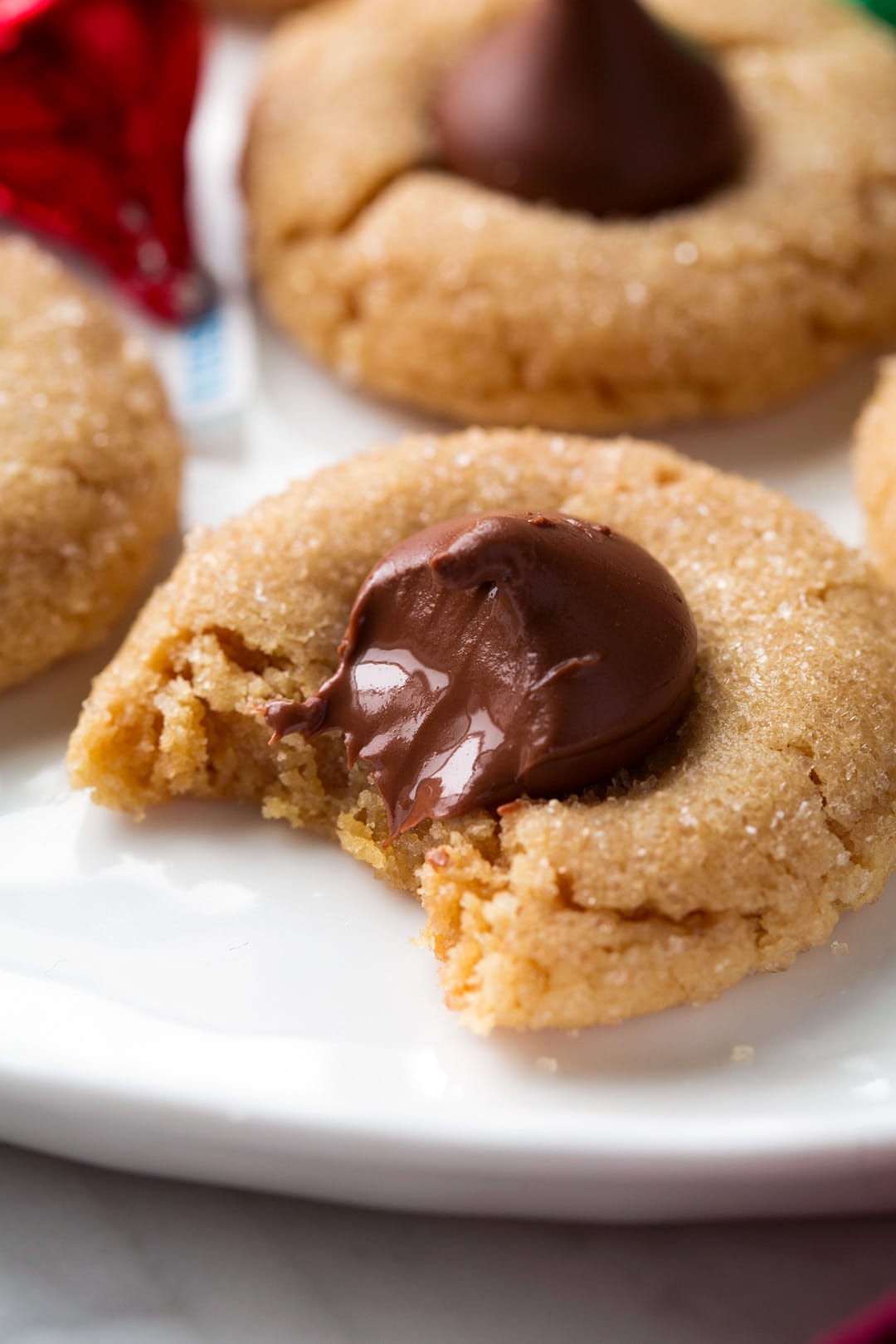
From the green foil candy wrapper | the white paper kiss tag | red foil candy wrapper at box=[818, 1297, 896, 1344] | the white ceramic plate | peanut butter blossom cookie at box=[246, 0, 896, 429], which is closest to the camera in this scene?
red foil candy wrapper at box=[818, 1297, 896, 1344]

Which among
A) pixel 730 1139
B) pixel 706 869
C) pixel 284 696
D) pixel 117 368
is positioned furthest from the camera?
pixel 117 368

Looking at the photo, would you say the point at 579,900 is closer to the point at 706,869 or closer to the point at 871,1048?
→ the point at 706,869

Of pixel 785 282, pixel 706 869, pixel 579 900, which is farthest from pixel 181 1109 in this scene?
pixel 785 282

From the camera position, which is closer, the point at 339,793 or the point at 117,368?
the point at 339,793

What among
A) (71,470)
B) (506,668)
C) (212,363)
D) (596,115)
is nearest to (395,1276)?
(506,668)

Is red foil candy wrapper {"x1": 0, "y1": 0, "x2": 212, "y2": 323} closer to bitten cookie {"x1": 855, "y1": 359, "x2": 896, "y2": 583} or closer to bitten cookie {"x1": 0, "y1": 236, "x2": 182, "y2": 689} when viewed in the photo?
bitten cookie {"x1": 0, "y1": 236, "x2": 182, "y2": 689}

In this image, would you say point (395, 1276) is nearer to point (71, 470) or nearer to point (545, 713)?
point (545, 713)

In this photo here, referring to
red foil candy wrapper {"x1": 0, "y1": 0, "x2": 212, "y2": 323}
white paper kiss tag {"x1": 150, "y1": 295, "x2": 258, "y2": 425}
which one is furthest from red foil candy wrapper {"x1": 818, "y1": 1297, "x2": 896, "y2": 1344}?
red foil candy wrapper {"x1": 0, "y1": 0, "x2": 212, "y2": 323}
